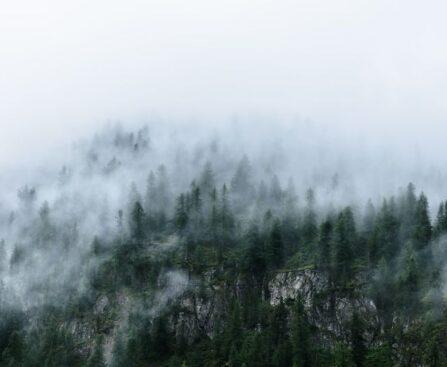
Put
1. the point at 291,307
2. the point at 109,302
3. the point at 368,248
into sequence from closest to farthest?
the point at 291,307, the point at 368,248, the point at 109,302

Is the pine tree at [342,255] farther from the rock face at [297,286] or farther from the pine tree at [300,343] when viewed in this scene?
the pine tree at [300,343]

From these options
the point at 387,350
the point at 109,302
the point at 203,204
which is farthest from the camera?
the point at 203,204

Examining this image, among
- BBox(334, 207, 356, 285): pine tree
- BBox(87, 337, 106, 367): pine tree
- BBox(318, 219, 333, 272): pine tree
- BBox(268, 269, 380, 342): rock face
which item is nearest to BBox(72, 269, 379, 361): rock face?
BBox(268, 269, 380, 342): rock face

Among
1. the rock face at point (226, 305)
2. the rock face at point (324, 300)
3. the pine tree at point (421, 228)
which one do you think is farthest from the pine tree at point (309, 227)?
the pine tree at point (421, 228)

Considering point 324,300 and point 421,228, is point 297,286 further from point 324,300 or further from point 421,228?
point 421,228

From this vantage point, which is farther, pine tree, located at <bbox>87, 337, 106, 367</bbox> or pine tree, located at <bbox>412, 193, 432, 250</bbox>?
pine tree, located at <bbox>412, 193, 432, 250</bbox>

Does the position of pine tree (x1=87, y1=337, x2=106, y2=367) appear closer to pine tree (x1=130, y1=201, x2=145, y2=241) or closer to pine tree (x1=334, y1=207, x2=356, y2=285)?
pine tree (x1=130, y1=201, x2=145, y2=241)

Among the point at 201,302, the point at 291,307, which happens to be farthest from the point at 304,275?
the point at 201,302

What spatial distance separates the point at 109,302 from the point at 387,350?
243 feet

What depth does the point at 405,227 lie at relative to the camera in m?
161

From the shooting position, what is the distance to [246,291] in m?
160

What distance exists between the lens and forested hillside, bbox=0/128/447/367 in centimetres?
13438

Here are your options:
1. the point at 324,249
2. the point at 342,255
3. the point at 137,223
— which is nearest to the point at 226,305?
the point at 324,249

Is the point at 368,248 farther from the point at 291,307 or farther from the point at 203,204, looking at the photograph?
the point at 203,204
